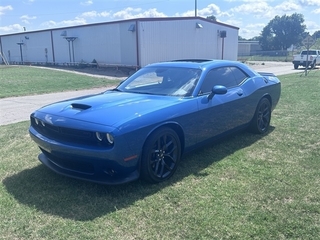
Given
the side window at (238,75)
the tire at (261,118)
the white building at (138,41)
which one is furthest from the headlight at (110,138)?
the white building at (138,41)

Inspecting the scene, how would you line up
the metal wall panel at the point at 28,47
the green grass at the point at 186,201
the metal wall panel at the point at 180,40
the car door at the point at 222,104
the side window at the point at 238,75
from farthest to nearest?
the metal wall panel at the point at 28,47, the metal wall panel at the point at 180,40, the side window at the point at 238,75, the car door at the point at 222,104, the green grass at the point at 186,201

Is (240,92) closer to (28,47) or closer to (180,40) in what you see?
(180,40)

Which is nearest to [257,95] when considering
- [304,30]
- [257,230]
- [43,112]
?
[257,230]

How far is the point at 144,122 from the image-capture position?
11.9 ft

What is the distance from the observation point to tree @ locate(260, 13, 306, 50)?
88969 mm

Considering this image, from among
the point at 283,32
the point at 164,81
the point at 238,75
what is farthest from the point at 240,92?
the point at 283,32

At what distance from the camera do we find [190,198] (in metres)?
3.57

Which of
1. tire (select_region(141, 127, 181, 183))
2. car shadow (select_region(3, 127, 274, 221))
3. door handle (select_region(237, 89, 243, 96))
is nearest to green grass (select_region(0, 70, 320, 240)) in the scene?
car shadow (select_region(3, 127, 274, 221))

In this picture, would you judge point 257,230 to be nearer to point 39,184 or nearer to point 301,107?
point 39,184

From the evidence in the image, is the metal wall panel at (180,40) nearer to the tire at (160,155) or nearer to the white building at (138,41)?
the white building at (138,41)

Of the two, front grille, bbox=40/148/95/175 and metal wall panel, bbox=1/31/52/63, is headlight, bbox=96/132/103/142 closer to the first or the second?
front grille, bbox=40/148/95/175

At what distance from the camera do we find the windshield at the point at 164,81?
15.1ft

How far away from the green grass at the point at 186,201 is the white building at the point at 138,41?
2042cm

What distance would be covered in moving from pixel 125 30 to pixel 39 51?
17.1 metres
